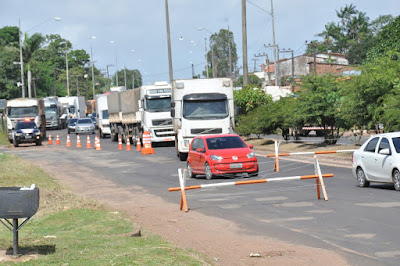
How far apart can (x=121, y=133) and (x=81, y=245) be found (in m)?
41.5

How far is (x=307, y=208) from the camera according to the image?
1571 centimetres

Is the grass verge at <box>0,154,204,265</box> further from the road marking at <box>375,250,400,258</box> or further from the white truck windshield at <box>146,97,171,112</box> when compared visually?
the white truck windshield at <box>146,97,171,112</box>

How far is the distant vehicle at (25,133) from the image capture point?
5075 centimetres

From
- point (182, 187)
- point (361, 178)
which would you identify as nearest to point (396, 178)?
point (361, 178)

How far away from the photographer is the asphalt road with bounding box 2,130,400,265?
37.2 ft

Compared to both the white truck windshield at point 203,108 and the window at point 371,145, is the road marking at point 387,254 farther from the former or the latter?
the white truck windshield at point 203,108

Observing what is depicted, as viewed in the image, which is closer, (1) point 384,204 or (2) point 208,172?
(1) point 384,204

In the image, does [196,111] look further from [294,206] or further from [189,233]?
[189,233]

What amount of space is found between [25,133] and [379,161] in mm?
36091

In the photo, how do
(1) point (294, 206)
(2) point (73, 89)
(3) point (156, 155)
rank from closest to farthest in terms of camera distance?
1. (1) point (294, 206)
2. (3) point (156, 155)
3. (2) point (73, 89)

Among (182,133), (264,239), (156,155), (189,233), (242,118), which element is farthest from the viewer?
(242,118)

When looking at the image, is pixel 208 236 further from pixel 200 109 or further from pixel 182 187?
pixel 200 109

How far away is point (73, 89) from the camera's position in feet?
517

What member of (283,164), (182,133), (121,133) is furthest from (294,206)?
(121,133)
